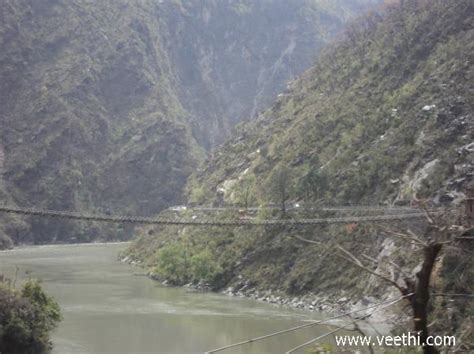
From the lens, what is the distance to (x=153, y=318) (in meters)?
23.1

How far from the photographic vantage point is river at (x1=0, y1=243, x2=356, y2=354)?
18812mm

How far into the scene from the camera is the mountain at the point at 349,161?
25.9 m

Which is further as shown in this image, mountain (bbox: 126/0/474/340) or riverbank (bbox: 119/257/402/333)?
mountain (bbox: 126/0/474/340)

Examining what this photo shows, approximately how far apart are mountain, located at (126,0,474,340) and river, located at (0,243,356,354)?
7.37 feet

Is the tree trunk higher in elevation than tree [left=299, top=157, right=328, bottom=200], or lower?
lower

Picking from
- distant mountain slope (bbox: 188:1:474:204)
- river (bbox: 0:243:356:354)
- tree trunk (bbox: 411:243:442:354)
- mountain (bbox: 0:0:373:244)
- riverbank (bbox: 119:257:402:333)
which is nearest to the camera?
tree trunk (bbox: 411:243:442:354)

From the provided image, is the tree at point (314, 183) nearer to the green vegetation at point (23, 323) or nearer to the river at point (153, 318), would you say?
the river at point (153, 318)

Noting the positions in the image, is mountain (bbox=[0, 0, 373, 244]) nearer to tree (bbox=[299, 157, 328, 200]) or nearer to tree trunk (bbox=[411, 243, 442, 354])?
tree (bbox=[299, 157, 328, 200])

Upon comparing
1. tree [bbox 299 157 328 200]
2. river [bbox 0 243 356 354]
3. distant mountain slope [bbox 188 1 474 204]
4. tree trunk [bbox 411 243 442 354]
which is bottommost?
river [bbox 0 243 356 354]

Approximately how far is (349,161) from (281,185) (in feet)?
11.3

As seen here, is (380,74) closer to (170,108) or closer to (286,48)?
(170,108)

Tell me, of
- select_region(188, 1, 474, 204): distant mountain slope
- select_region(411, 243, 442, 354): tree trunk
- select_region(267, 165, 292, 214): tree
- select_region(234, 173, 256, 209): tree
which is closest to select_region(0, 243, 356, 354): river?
select_region(267, 165, 292, 214): tree

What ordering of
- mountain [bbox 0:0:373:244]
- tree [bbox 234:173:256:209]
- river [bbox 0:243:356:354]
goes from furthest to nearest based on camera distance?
1. mountain [bbox 0:0:373:244]
2. tree [bbox 234:173:256:209]
3. river [bbox 0:243:356:354]

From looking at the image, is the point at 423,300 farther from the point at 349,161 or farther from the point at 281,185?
the point at 281,185
